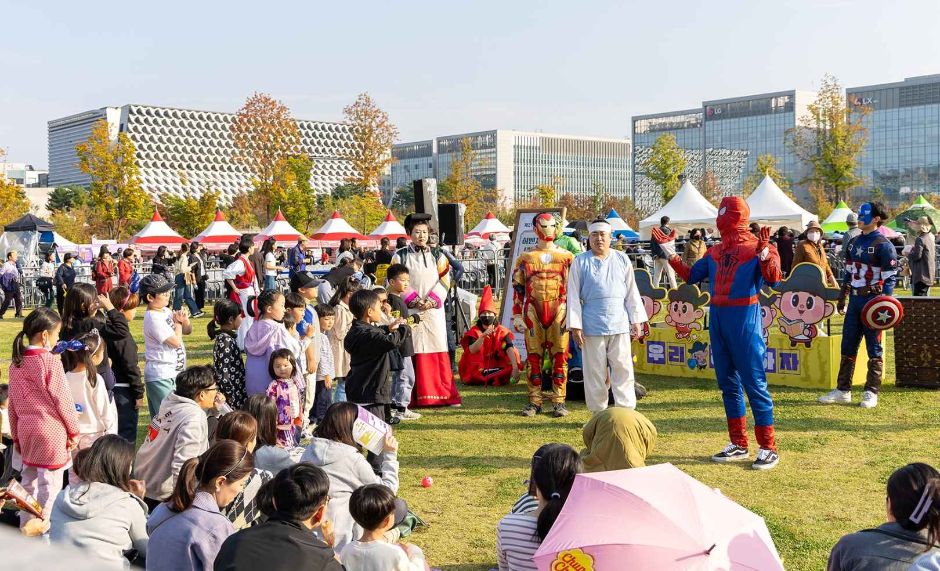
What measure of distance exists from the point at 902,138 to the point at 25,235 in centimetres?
11696

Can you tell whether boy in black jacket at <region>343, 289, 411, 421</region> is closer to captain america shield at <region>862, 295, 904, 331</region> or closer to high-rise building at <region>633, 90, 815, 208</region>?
captain america shield at <region>862, 295, 904, 331</region>

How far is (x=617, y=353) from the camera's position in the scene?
7906 millimetres

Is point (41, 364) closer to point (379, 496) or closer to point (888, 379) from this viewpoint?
point (379, 496)

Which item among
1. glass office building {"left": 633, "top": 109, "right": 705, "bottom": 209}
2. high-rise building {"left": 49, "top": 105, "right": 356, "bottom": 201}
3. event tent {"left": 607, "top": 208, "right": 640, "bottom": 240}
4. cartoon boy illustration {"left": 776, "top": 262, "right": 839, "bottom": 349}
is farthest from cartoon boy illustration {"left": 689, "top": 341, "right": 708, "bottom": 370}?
high-rise building {"left": 49, "top": 105, "right": 356, "bottom": 201}

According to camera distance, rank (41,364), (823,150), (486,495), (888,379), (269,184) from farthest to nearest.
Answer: (269,184) → (823,150) → (888,379) → (486,495) → (41,364)

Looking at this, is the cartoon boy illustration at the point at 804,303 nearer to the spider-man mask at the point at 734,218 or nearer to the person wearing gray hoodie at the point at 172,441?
the spider-man mask at the point at 734,218

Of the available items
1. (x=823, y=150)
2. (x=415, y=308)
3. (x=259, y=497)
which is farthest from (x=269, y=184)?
(x=259, y=497)

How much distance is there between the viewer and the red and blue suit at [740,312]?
651 centimetres

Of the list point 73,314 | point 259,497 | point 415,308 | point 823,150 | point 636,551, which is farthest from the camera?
point 823,150

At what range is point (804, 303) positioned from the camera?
944cm

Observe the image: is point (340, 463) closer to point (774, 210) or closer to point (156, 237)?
point (774, 210)

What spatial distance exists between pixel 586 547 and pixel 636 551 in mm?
181

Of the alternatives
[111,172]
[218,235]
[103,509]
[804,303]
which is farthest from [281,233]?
[103,509]

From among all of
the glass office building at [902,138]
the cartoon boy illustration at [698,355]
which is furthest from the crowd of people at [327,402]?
the glass office building at [902,138]
